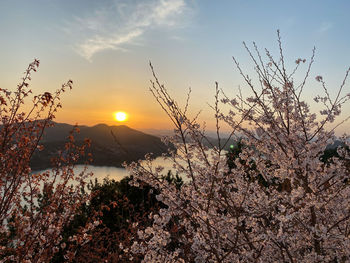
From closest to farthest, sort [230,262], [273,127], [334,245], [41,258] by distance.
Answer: [334,245], [230,262], [273,127], [41,258]

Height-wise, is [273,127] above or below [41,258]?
above

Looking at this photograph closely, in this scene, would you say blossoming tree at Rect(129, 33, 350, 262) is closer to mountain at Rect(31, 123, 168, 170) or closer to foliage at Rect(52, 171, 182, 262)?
foliage at Rect(52, 171, 182, 262)

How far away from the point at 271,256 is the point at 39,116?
4.50 meters

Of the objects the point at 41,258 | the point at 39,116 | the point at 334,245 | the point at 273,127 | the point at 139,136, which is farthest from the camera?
the point at 139,136

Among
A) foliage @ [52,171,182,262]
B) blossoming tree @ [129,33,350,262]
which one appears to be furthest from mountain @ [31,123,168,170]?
blossoming tree @ [129,33,350,262]

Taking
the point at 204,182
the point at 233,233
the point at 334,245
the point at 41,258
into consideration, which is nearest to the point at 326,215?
the point at 334,245

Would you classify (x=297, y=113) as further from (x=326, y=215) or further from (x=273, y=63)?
(x=326, y=215)

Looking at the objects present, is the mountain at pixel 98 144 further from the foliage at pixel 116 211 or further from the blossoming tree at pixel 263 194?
the blossoming tree at pixel 263 194

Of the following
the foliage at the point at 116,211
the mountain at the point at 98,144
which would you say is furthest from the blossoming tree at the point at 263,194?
the mountain at the point at 98,144

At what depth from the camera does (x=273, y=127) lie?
4.05m

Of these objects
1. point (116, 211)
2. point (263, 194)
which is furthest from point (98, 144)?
point (263, 194)

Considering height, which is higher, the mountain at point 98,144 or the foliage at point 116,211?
the foliage at point 116,211

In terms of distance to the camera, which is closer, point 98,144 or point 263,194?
point 263,194

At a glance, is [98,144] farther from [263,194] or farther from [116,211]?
[263,194]
